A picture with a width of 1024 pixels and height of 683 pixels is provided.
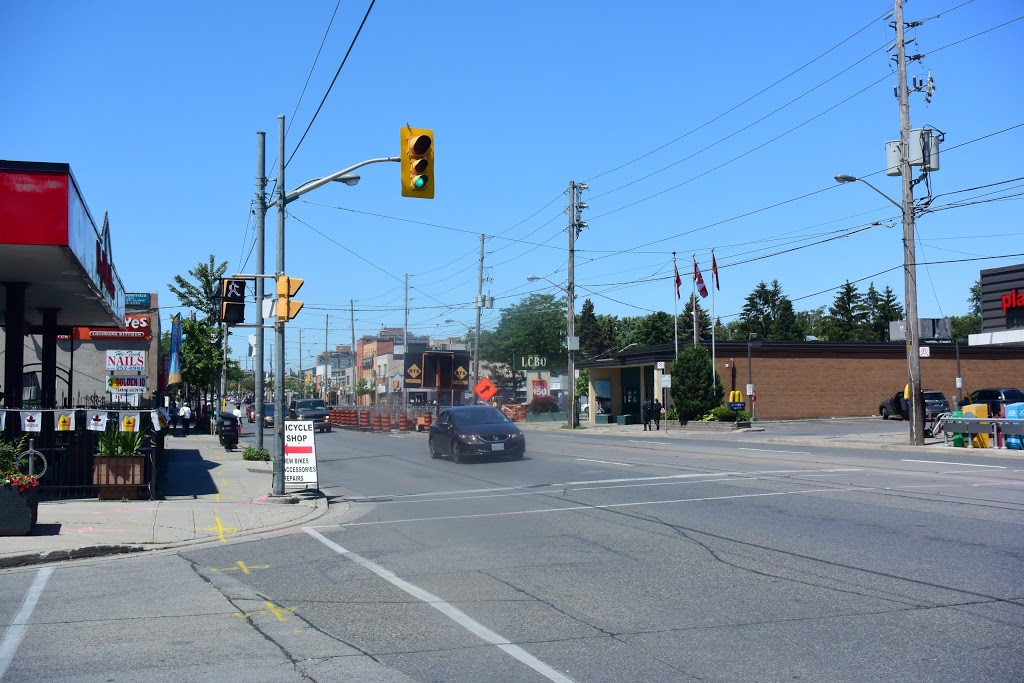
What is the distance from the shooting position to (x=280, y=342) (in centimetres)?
1675

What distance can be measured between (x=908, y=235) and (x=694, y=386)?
65.3ft

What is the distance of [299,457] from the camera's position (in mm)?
17688

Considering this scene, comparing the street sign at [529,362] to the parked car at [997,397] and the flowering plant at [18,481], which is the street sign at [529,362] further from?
the flowering plant at [18,481]

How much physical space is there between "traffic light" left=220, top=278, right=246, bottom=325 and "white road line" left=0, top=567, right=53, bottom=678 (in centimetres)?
690

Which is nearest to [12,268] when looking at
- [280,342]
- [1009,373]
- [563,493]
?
[280,342]

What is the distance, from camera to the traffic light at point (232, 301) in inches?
648

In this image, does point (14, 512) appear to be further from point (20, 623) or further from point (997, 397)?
point (997, 397)

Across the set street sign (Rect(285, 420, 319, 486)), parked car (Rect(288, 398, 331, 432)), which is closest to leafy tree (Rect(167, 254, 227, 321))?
parked car (Rect(288, 398, 331, 432))

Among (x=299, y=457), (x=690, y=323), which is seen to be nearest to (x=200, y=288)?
(x=299, y=457)

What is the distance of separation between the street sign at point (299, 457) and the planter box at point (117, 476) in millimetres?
2894

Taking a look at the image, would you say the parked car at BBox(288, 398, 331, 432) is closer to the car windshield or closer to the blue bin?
the car windshield

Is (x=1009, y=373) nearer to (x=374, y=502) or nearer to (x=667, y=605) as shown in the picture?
(x=374, y=502)

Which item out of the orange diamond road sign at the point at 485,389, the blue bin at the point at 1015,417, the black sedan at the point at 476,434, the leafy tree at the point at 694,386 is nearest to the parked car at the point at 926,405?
the leafy tree at the point at 694,386

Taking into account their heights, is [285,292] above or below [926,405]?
above
